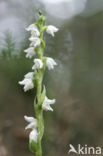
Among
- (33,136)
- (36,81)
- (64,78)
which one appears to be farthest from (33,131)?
(64,78)

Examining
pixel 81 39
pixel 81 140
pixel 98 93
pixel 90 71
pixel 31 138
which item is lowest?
pixel 31 138

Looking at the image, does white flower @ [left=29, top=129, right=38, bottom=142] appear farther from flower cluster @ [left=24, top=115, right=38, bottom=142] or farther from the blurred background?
the blurred background

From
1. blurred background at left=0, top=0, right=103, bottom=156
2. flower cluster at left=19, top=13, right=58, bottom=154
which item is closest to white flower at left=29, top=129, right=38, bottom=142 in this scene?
flower cluster at left=19, top=13, right=58, bottom=154

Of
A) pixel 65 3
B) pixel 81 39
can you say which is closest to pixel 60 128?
pixel 81 39

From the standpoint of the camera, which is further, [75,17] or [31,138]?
[75,17]

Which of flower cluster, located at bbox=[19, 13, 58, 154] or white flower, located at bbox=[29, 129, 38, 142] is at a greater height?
flower cluster, located at bbox=[19, 13, 58, 154]

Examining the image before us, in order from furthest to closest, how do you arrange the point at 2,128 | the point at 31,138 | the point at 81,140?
the point at 2,128 → the point at 81,140 → the point at 31,138

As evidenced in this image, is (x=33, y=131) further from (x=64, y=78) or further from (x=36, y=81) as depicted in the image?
(x=64, y=78)

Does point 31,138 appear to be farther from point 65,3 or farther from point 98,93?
point 65,3

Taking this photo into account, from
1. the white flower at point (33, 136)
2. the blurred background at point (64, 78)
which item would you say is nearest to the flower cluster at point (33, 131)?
the white flower at point (33, 136)
